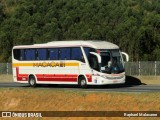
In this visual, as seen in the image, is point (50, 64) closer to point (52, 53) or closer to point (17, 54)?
point (52, 53)

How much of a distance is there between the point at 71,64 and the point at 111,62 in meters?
3.05

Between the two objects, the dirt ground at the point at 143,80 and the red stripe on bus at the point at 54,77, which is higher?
the red stripe on bus at the point at 54,77

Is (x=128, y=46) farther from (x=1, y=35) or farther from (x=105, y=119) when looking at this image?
(x=105, y=119)

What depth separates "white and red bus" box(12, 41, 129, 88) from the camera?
35250 millimetres

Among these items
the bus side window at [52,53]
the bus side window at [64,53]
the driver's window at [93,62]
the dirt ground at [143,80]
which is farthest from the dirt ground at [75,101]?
the dirt ground at [143,80]

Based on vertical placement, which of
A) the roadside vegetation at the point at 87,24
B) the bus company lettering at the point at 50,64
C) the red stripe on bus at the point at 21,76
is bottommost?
the red stripe on bus at the point at 21,76

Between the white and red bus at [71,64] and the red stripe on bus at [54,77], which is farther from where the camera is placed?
the red stripe on bus at [54,77]

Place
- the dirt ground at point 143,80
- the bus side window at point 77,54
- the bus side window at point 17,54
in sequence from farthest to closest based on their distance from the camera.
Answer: the dirt ground at point 143,80 < the bus side window at point 17,54 < the bus side window at point 77,54

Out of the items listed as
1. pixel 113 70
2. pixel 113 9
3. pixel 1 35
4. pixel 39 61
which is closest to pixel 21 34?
pixel 1 35

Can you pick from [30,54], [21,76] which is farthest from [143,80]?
[21,76]

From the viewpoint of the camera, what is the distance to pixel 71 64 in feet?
121

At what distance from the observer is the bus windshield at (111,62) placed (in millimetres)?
35219

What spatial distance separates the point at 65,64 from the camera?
37281 mm

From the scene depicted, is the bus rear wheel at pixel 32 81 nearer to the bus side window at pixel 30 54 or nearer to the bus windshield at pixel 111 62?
the bus side window at pixel 30 54
